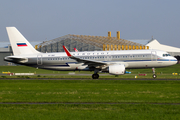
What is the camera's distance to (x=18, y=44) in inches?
1545

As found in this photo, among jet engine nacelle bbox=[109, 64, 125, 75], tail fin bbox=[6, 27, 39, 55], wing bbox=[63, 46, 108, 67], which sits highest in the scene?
tail fin bbox=[6, 27, 39, 55]

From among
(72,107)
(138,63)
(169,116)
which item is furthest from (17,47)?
(169,116)

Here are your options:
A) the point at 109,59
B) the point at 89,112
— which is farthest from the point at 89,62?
the point at 89,112

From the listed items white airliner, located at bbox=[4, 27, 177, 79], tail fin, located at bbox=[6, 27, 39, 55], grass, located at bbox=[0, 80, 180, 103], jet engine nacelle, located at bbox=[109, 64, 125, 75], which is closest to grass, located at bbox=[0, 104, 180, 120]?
grass, located at bbox=[0, 80, 180, 103]

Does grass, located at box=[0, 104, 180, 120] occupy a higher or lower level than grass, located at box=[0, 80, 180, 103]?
lower

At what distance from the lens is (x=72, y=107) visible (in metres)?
14.4

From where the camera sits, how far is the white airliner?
116ft

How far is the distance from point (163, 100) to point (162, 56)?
20604 millimetres

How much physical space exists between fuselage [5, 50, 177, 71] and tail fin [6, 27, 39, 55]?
43.1 inches

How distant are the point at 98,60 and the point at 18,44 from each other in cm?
1164

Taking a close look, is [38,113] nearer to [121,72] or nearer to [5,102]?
[5,102]

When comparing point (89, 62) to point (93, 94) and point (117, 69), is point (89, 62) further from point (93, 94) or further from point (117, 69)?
point (93, 94)

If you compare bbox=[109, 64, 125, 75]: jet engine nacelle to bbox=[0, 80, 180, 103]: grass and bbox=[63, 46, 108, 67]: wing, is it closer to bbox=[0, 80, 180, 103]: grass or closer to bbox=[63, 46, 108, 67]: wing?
bbox=[63, 46, 108, 67]: wing

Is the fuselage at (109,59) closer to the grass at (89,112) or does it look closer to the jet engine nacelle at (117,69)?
the jet engine nacelle at (117,69)
